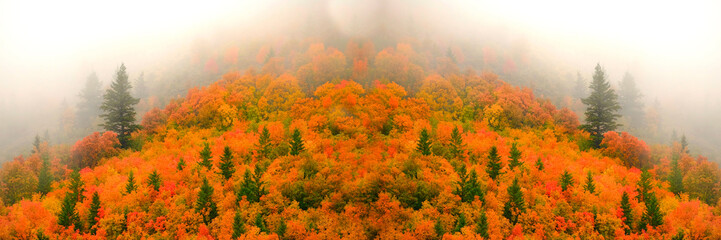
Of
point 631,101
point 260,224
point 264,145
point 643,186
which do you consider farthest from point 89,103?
point 631,101

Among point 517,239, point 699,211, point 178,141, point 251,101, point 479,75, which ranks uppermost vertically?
point 479,75

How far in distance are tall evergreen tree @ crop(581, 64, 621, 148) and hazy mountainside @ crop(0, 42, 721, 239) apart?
1140mm

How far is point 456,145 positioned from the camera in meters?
24.3

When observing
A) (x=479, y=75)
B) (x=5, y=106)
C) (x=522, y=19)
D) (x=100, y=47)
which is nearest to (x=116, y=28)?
(x=100, y=47)

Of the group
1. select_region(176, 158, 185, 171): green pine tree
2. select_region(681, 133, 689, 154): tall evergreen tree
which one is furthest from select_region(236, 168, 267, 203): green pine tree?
select_region(681, 133, 689, 154): tall evergreen tree

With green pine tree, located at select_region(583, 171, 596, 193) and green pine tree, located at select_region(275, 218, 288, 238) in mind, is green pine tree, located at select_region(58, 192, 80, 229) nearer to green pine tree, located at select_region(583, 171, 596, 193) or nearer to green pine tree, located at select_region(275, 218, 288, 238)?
green pine tree, located at select_region(275, 218, 288, 238)

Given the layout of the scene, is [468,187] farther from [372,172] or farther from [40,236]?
[40,236]

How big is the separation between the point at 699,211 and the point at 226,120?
124ft

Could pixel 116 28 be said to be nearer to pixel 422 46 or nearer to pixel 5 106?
pixel 5 106

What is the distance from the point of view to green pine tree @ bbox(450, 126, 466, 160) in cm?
2398

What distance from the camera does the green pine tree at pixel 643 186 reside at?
26062mm

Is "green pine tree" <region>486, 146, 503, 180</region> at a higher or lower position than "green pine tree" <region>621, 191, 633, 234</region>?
higher

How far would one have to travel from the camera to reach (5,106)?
40812 millimetres

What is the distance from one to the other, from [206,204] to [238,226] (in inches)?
150
